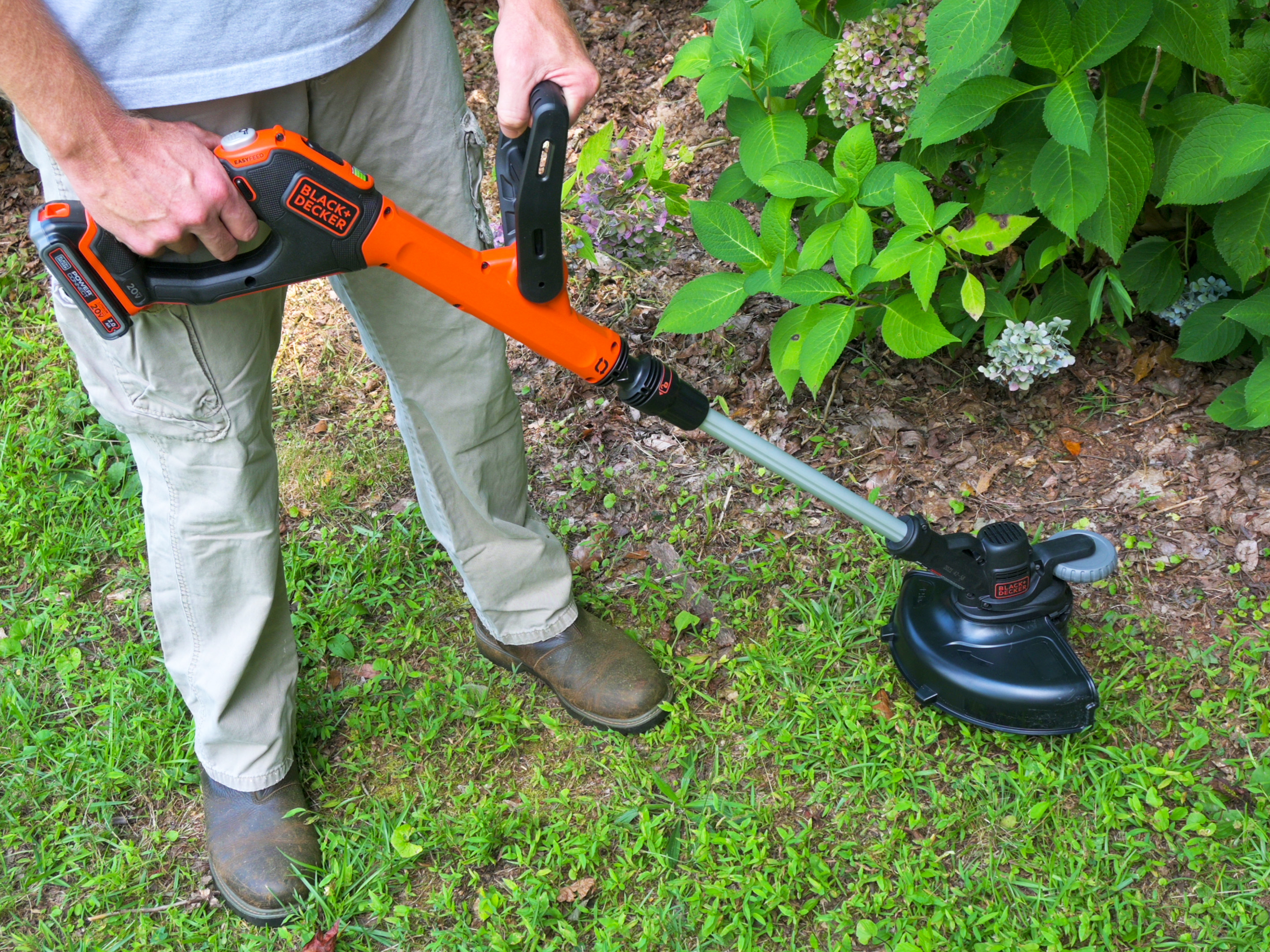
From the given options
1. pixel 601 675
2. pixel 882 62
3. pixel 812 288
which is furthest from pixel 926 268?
pixel 601 675

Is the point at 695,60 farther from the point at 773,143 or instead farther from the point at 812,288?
the point at 812,288

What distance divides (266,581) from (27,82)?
3.21 ft

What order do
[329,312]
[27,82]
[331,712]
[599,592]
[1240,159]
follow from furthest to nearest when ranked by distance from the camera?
[329,312] → [599,592] → [331,712] → [1240,159] → [27,82]

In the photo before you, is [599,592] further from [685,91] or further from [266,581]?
[685,91]

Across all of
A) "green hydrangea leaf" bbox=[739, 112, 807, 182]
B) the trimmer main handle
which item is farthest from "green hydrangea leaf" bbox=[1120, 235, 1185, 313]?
the trimmer main handle

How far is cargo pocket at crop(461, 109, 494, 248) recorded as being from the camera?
1.77 metres

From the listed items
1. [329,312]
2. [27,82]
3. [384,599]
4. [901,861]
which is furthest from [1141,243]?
[329,312]

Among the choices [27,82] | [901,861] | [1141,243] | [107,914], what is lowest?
[107,914]

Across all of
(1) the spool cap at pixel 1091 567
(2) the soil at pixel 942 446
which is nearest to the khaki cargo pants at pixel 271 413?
(2) the soil at pixel 942 446

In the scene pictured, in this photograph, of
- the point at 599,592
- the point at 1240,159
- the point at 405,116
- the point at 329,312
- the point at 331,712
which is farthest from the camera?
the point at 329,312

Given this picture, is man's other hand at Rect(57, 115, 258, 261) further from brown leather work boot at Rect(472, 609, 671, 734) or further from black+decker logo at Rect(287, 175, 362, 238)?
brown leather work boot at Rect(472, 609, 671, 734)

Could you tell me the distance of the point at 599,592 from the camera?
8.33 feet

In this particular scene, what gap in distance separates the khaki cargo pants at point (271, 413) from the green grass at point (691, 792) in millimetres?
294

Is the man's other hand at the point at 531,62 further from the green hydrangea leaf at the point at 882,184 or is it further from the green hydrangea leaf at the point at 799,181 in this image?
the green hydrangea leaf at the point at 882,184
